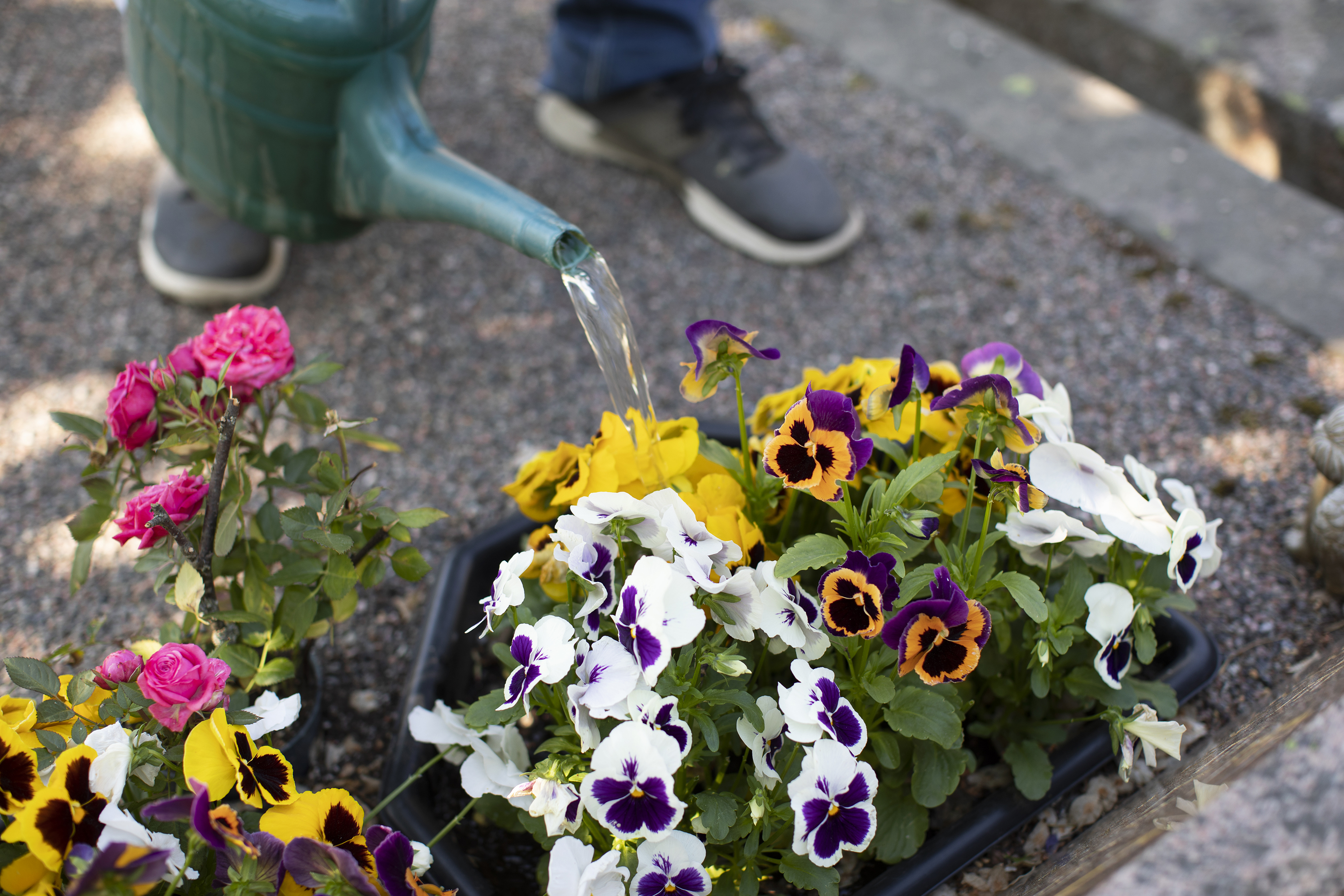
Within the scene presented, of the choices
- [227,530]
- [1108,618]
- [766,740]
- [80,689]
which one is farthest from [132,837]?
[1108,618]

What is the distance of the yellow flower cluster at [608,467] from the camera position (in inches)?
38.9

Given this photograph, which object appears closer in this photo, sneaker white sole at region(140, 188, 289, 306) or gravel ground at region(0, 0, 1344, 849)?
gravel ground at region(0, 0, 1344, 849)

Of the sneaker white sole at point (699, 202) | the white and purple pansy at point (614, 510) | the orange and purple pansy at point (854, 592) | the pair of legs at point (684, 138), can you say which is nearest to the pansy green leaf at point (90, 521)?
the white and purple pansy at point (614, 510)

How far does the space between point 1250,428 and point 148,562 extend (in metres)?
1.59

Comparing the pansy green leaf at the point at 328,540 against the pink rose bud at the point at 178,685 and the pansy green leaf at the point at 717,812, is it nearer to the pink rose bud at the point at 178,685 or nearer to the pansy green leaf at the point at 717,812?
the pink rose bud at the point at 178,685

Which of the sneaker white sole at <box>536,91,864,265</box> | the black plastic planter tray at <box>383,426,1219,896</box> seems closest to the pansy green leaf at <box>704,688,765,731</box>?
the black plastic planter tray at <box>383,426,1219,896</box>

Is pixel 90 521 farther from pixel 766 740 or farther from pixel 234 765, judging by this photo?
pixel 766 740

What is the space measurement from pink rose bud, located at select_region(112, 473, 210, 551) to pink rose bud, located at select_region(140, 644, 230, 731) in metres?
0.13

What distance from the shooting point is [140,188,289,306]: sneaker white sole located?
184 centimetres

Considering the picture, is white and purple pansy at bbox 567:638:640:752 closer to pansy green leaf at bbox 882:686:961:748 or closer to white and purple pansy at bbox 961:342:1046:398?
pansy green leaf at bbox 882:686:961:748

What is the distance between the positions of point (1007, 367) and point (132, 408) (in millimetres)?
863

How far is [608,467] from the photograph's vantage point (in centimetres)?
99

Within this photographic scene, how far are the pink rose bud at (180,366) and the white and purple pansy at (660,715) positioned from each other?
0.56m

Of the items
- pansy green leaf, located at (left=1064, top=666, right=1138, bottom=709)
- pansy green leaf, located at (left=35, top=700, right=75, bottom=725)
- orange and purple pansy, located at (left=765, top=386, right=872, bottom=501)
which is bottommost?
pansy green leaf, located at (left=35, top=700, right=75, bottom=725)
